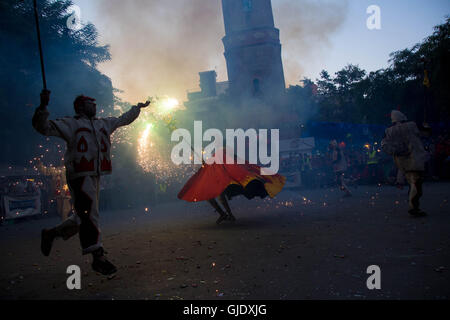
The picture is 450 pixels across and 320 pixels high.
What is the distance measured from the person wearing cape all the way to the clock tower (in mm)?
27801

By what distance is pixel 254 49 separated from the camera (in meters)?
35.8

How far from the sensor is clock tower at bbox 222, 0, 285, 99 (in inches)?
1405

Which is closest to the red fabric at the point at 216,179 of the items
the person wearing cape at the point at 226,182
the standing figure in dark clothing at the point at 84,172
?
the person wearing cape at the point at 226,182

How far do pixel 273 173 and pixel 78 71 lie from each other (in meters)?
17.3

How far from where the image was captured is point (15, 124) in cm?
1927

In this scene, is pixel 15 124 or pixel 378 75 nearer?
pixel 15 124

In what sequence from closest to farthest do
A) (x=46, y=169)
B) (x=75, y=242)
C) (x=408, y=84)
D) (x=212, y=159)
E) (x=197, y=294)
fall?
(x=197, y=294), (x=75, y=242), (x=212, y=159), (x=46, y=169), (x=408, y=84)

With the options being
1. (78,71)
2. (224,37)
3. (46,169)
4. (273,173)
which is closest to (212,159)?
(273,173)

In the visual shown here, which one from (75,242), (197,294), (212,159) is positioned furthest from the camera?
(212,159)

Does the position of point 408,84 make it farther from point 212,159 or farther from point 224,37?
point 212,159

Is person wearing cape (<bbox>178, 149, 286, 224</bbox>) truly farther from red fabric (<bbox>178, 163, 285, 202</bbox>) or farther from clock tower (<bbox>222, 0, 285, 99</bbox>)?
clock tower (<bbox>222, 0, 285, 99</bbox>)

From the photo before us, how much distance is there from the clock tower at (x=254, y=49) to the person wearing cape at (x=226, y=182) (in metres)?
27.8

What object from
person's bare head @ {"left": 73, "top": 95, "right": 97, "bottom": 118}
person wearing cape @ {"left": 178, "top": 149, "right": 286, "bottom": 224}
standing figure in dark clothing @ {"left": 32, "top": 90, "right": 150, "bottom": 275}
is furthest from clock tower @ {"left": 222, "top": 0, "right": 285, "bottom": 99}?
standing figure in dark clothing @ {"left": 32, "top": 90, "right": 150, "bottom": 275}

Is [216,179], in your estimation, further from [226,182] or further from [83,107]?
[83,107]
